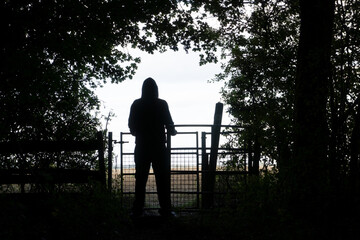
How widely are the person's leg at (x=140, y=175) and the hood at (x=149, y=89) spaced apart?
943 mm

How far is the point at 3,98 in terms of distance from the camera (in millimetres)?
7066

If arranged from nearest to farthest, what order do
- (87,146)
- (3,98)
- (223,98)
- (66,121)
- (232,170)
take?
(87,146) < (3,98) < (232,170) < (66,121) < (223,98)

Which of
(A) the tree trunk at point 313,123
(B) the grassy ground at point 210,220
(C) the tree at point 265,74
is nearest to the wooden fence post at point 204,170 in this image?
(C) the tree at point 265,74

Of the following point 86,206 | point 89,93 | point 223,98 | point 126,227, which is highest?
point 223,98

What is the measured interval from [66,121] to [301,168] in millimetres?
6384

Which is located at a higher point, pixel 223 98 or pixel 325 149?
pixel 223 98

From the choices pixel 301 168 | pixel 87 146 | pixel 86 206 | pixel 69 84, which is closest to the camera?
pixel 86 206

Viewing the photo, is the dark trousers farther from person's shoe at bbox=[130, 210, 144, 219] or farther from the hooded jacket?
the hooded jacket

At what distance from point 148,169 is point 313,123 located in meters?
2.83

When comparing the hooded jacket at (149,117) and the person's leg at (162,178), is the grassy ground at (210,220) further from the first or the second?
the hooded jacket at (149,117)

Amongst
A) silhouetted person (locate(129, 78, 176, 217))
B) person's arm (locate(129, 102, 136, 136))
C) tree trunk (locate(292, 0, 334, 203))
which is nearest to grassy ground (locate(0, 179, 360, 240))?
tree trunk (locate(292, 0, 334, 203))

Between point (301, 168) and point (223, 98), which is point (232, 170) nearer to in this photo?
point (301, 168)

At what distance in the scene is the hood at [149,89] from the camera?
237 inches

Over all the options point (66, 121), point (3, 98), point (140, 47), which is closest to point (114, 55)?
point (140, 47)
